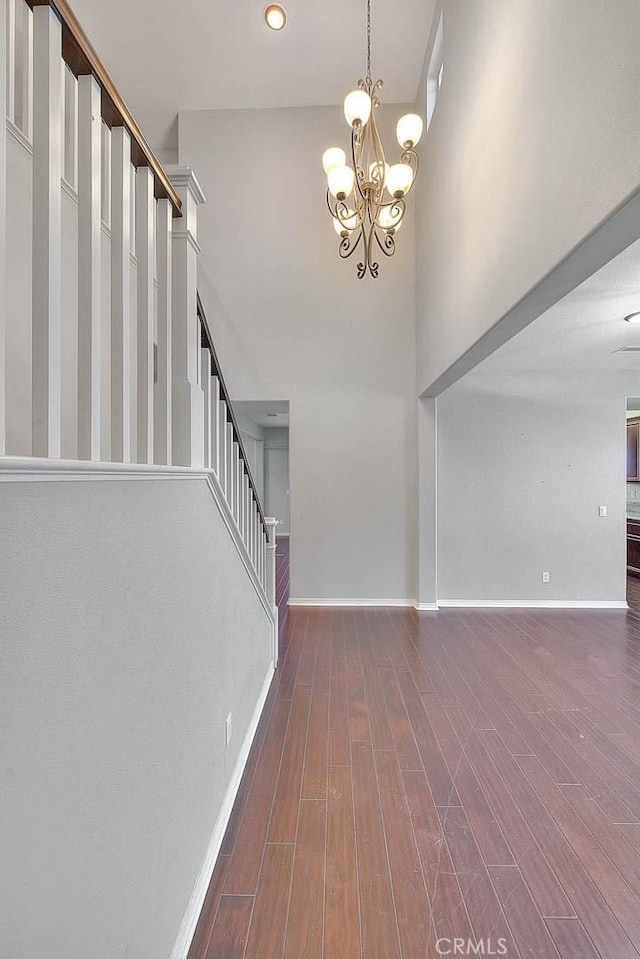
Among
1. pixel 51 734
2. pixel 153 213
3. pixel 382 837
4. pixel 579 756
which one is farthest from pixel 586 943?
pixel 153 213

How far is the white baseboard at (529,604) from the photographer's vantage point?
564 centimetres

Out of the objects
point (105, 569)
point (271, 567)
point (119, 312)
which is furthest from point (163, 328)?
point (271, 567)

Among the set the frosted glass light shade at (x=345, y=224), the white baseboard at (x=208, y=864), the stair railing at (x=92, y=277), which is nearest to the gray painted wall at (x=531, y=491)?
the frosted glass light shade at (x=345, y=224)

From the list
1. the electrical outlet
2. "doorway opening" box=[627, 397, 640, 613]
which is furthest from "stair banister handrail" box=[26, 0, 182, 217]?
"doorway opening" box=[627, 397, 640, 613]

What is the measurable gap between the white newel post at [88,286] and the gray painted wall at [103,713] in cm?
12

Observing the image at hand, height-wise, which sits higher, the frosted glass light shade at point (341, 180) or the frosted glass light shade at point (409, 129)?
the frosted glass light shade at point (409, 129)

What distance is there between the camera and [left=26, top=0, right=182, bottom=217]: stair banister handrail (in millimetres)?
951

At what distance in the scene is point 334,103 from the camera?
5.58 m

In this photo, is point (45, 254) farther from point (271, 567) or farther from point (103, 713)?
point (271, 567)

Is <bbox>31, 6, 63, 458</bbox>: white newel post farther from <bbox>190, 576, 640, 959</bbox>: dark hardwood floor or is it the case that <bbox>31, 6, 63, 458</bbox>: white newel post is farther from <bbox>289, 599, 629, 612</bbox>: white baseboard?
<bbox>289, 599, 629, 612</bbox>: white baseboard

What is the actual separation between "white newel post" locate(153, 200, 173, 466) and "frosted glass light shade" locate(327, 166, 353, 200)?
2.29 metres

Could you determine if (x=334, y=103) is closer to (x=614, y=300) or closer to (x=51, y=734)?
(x=614, y=300)

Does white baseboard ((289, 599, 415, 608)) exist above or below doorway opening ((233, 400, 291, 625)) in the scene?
below

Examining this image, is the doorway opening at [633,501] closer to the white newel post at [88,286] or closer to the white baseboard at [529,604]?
the white baseboard at [529,604]
